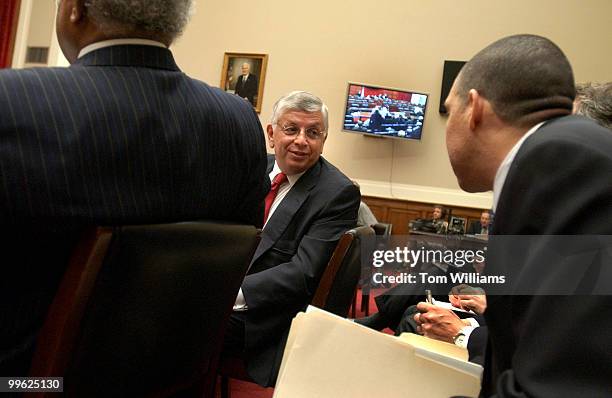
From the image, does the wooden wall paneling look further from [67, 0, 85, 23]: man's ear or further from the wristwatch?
[67, 0, 85, 23]: man's ear

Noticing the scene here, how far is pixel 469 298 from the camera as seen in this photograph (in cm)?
172

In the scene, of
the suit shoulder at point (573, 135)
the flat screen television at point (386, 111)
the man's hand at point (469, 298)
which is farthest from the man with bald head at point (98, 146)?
the flat screen television at point (386, 111)

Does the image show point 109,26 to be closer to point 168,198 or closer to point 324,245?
point 168,198

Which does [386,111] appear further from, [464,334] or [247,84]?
[464,334]

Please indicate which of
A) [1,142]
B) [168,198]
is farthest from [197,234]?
[1,142]

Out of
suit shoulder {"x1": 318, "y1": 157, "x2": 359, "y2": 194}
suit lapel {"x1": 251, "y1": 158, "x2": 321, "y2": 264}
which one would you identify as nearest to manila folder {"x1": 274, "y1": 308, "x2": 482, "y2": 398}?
suit lapel {"x1": 251, "y1": 158, "x2": 321, "y2": 264}

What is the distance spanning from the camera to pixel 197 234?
3.13 ft

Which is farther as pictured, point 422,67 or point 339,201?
point 422,67

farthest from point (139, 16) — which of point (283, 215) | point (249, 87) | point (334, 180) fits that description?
point (249, 87)

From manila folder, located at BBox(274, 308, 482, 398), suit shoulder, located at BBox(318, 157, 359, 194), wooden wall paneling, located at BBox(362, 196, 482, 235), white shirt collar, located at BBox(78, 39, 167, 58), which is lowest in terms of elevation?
wooden wall paneling, located at BBox(362, 196, 482, 235)

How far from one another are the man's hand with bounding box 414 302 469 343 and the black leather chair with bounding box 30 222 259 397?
0.66m

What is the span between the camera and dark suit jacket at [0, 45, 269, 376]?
2.68 feet

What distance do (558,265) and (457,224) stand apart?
21.0ft

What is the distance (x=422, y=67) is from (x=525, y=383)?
712 centimetres
